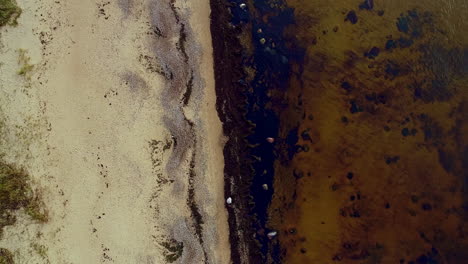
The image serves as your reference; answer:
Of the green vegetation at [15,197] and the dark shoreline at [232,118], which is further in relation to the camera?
the dark shoreline at [232,118]

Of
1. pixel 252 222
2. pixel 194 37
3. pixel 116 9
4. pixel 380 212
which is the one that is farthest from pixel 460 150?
pixel 116 9

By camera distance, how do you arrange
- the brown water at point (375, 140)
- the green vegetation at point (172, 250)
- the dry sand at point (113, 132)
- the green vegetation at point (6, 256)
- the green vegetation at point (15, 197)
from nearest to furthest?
the green vegetation at point (6, 256)
the green vegetation at point (15, 197)
the dry sand at point (113, 132)
the green vegetation at point (172, 250)
the brown water at point (375, 140)

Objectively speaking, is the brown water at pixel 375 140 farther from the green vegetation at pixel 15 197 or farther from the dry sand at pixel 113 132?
the green vegetation at pixel 15 197

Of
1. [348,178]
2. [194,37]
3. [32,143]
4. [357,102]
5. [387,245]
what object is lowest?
[387,245]

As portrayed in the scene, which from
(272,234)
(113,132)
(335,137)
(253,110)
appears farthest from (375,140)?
(113,132)

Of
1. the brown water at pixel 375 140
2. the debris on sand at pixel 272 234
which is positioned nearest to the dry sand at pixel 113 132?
the debris on sand at pixel 272 234

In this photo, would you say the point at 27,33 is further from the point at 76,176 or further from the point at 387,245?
the point at 387,245

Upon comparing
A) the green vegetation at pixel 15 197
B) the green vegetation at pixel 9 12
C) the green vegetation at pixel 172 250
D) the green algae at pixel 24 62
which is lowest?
the green vegetation at pixel 172 250
